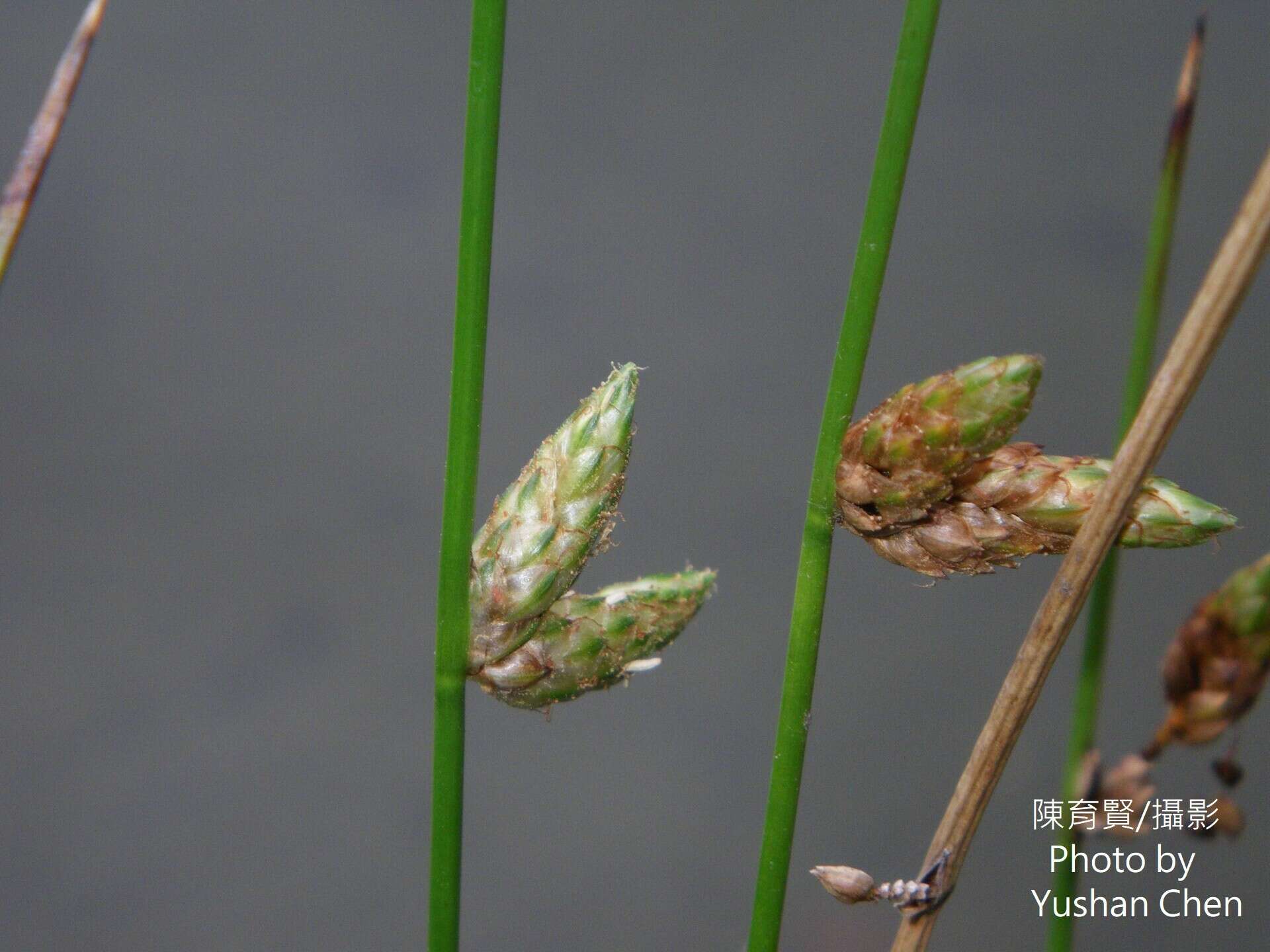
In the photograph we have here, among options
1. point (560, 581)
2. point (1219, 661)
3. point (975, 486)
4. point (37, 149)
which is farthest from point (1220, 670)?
point (37, 149)

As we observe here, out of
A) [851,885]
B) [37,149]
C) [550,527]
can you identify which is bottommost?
[851,885]

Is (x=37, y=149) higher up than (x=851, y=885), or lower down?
higher up

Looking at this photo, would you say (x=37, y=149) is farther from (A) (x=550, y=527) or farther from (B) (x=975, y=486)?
(B) (x=975, y=486)

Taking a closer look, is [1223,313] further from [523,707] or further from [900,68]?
[523,707]

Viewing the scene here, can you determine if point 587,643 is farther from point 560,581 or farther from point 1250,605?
point 1250,605

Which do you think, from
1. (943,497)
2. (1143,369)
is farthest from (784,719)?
(1143,369)

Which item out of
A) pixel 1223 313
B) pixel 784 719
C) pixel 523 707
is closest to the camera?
pixel 1223 313

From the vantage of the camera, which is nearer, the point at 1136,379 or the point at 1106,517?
the point at 1106,517
